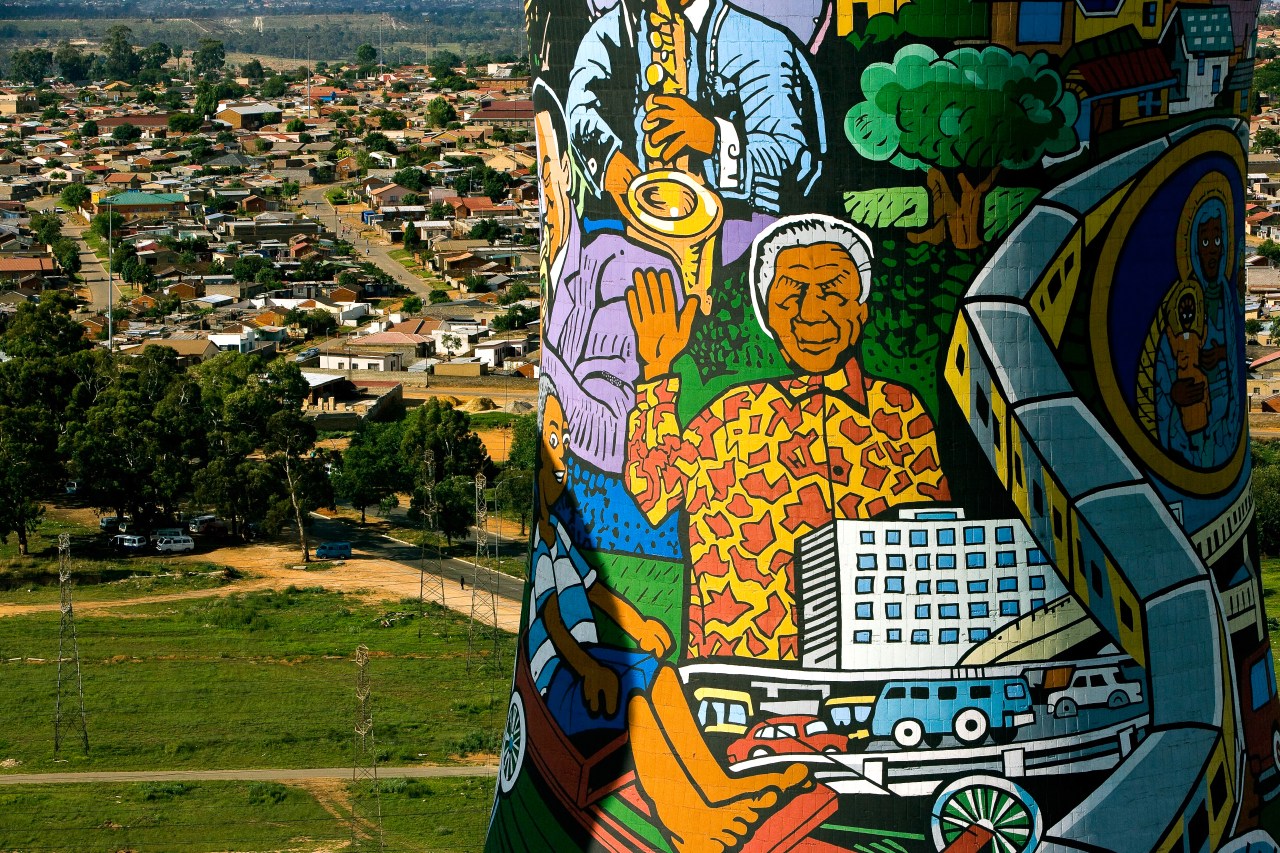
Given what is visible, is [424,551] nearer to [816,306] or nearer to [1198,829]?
[1198,829]

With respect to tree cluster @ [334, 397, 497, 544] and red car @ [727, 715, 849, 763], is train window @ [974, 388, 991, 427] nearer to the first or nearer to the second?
red car @ [727, 715, 849, 763]

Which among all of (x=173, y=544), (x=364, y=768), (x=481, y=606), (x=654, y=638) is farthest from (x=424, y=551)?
(x=654, y=638)

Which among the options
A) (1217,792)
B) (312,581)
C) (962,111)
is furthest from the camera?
(312,581)

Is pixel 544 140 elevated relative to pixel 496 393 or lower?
elevated

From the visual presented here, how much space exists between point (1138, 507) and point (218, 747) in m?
→ 21.2

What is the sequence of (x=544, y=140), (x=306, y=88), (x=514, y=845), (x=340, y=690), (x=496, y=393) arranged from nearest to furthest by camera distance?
(x=544, y=140), (x=514, y=845), (x=340, y=690), (x=496, y=393), (x=306, y=88)

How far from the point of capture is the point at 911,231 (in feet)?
31.7

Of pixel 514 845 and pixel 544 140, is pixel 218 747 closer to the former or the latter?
pixel 514 845

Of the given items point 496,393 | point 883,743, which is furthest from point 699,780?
point 496,393

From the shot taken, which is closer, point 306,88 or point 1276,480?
point 1276,480

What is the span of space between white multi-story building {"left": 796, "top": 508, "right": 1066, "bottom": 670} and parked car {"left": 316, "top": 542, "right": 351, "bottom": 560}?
32.7m

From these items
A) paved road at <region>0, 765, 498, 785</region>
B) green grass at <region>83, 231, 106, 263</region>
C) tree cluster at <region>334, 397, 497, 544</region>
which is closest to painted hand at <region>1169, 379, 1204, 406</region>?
paved road at <region>0, 765, 498, 785</region>

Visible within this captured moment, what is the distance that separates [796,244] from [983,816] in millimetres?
3448

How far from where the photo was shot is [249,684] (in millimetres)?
31984
